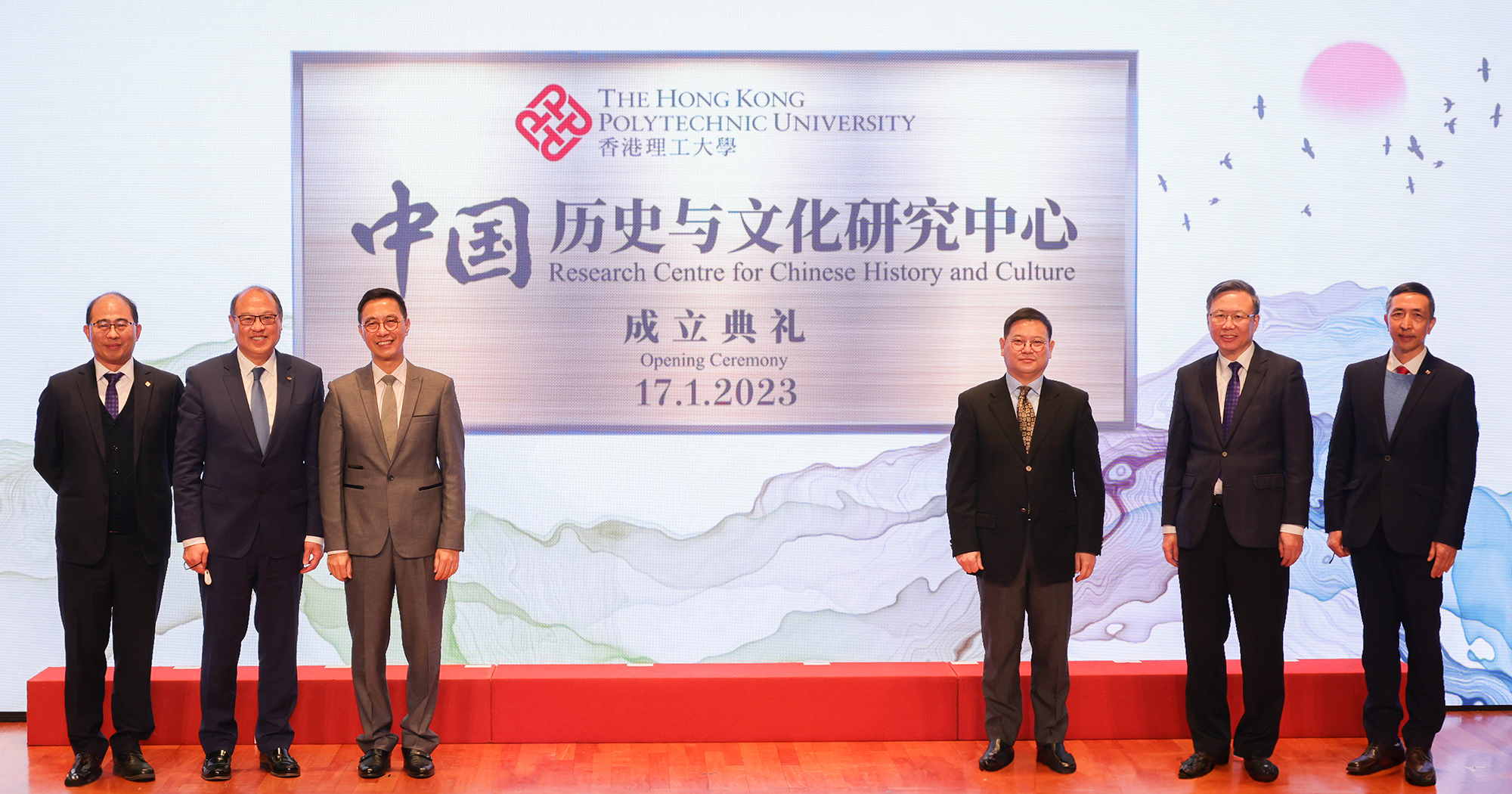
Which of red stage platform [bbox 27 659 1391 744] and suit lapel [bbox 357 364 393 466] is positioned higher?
suit lapel [bbox 357 364 393 466]

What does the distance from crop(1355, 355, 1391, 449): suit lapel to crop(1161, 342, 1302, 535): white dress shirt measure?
0.36 m

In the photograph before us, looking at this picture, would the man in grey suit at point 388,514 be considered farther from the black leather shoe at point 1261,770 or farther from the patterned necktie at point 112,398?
the black leather shoe at point 1261,770

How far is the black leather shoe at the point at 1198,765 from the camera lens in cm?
328

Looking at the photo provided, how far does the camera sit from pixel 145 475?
3.22 meters

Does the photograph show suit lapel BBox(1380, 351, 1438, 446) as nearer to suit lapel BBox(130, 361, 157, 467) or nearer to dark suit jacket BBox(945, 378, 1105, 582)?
dark suit jacket BBox(945, 378, 1105, 582)

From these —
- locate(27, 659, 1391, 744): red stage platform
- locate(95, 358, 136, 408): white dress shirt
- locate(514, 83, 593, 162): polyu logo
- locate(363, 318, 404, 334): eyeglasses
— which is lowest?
locate(27, 659, 1391, 744): red stage platform

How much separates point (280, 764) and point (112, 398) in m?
1.22

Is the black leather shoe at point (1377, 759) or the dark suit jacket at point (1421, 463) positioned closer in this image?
the dark suit jacket at point (1421, 463)

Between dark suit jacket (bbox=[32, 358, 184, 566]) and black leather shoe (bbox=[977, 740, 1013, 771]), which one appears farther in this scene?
black leather shoe (bbox=[977, 740, 1013, 771])

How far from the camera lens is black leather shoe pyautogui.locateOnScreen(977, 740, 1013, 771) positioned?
10.9ft

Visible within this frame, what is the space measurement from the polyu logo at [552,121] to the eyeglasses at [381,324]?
1.18 meters

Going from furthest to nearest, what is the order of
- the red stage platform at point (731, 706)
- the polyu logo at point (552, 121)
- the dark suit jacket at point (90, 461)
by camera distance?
the polyu logo at point (552, 121), the red stage platform at point (731, 706), the dark suit jacket at point (90, 461)

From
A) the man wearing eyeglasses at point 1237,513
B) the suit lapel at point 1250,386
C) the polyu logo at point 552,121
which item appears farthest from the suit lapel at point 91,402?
the suit lapel at point 1250,386

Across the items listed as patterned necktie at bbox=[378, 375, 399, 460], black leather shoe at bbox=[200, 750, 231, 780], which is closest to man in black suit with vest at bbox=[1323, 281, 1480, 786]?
patterned necktie at bbox=[378, 375, 399, 460]
